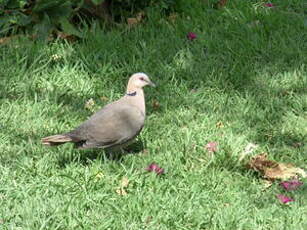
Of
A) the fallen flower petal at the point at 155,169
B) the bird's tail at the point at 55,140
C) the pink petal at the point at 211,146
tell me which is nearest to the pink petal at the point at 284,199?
the pink petal at the point at 211,146

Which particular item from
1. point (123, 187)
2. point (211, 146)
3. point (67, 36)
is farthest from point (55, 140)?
point (67, 36)

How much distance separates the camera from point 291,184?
431 centimetres

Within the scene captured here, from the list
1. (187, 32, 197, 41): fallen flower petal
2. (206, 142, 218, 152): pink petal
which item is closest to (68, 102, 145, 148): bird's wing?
(206, 142, 218, 152): pink petal

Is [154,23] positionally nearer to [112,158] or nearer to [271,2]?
[271,2]

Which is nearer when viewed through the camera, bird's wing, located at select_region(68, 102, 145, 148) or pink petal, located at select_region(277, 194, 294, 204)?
pink petal, located at select_region(277, 194, 294, 204)

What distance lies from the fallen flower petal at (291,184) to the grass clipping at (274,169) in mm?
69

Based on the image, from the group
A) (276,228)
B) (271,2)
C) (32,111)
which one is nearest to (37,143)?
(32,111)

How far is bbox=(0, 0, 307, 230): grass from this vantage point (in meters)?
3.98

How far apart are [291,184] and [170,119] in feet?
3.98

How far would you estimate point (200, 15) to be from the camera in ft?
21.9

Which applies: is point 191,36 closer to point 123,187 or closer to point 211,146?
point 211,146

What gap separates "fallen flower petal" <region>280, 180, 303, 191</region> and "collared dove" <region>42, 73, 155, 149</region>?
3.41 ft

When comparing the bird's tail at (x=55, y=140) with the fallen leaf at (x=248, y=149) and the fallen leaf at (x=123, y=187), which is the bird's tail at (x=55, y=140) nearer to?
the fallen leaf at (x=123, y=187)

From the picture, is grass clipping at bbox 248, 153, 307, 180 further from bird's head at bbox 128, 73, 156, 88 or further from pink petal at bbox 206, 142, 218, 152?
bird's head at bbox 128, 73, 156, 88
